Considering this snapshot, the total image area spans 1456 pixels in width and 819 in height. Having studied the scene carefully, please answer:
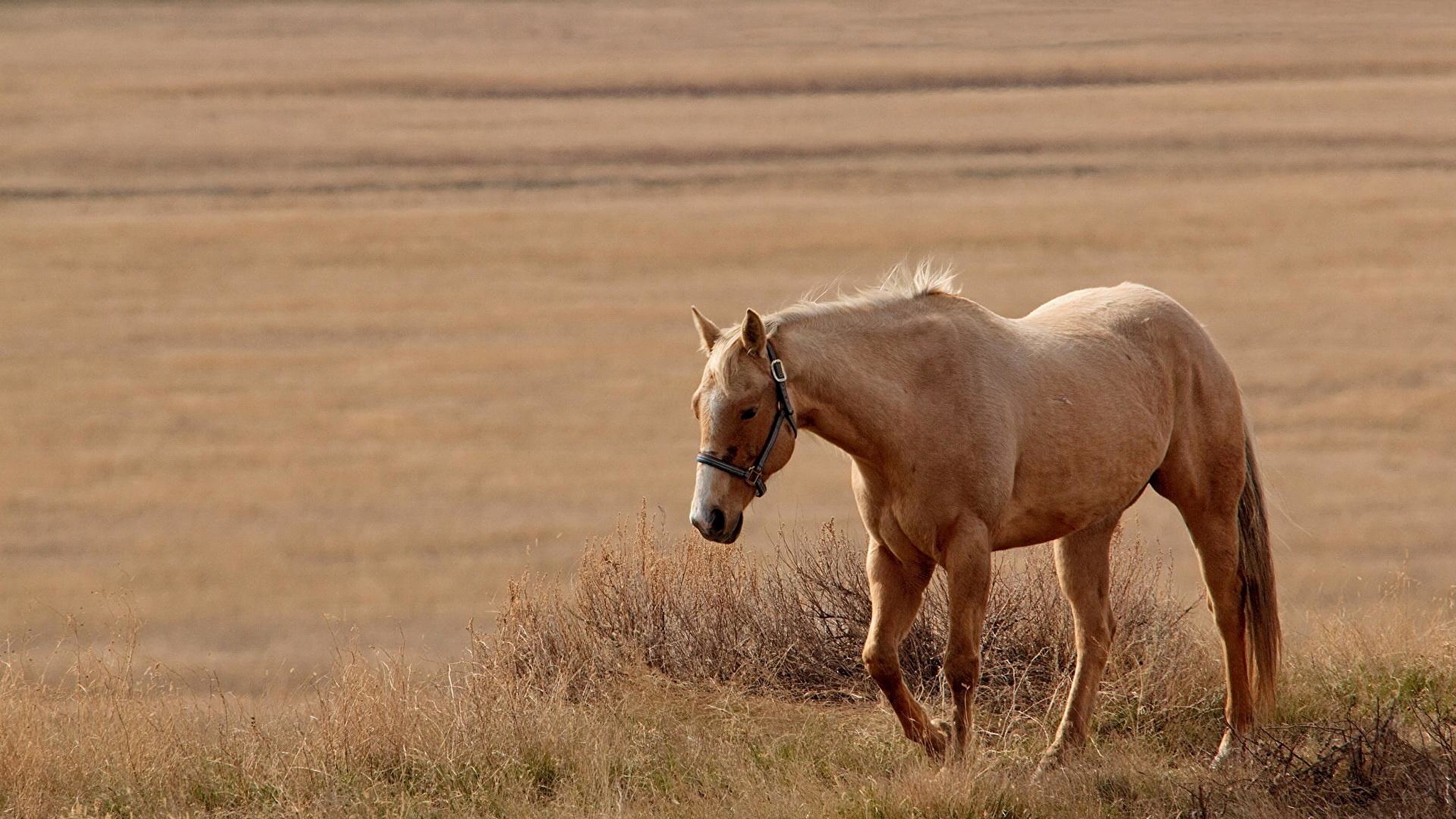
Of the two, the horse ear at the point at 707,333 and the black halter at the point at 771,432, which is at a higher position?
the horse ear at the point at 707,333

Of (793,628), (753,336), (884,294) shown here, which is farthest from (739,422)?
(793,628)

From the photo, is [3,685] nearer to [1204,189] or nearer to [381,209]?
[381,209]

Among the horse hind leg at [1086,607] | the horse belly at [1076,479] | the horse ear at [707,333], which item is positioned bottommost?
the horse hind leg at [1086,607]

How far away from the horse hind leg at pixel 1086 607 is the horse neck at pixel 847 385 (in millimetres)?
1249

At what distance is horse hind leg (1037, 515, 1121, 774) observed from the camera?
495cm

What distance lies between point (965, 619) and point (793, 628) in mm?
1681

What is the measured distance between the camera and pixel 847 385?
421cm

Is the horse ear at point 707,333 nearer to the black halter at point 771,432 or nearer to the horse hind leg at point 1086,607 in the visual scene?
the black halter at point 771,432

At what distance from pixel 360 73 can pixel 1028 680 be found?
32784 mm

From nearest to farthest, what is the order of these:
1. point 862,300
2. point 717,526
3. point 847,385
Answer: point 717,526 < point 847,385 < point 862,300

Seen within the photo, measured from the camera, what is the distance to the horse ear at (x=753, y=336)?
394 cm

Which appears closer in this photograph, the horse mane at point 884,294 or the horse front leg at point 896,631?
the horse mane at point 884,294

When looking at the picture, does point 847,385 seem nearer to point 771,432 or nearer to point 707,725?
point 771,432

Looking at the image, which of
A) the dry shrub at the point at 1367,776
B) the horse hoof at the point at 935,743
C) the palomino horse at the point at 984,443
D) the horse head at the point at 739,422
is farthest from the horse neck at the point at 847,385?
the dry shrub at the point at 1367,776
